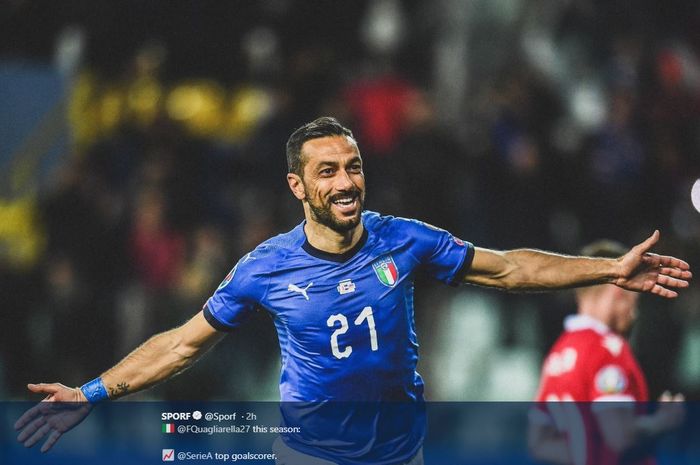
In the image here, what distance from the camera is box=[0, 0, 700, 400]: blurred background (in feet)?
30.5

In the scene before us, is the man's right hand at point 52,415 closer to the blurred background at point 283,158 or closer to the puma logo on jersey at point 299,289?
the puma logo on jersey at point 299,289

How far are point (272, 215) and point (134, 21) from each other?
3.30m

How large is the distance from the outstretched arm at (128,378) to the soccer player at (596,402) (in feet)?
5.52

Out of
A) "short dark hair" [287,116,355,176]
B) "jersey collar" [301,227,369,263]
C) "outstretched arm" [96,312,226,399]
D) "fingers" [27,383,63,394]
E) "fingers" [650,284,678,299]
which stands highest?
"short dark hair" [287,116,355,176]

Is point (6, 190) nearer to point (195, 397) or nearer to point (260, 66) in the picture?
point (260, 66)

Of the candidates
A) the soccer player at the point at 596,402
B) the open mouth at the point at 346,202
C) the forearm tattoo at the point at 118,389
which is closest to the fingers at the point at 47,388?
the forearm tattoo at the point at 118,389

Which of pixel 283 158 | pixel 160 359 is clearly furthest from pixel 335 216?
pixel 283 158

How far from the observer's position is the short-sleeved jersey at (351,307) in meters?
5.35

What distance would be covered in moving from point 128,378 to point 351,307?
1.09 metres

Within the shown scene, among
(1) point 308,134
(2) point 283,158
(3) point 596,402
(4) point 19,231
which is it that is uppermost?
(2) point 283,158

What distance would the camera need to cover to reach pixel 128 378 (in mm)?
5520

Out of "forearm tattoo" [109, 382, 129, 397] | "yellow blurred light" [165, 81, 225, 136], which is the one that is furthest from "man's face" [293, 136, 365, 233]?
"yellow blurred light" [165, 81, 225, 136]

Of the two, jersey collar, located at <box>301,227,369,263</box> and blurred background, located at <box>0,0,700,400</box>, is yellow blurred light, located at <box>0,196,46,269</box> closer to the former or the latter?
blurred background, located at <box>0,0,700,400</box>

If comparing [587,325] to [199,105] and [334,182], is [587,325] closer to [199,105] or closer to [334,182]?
[334,182]
